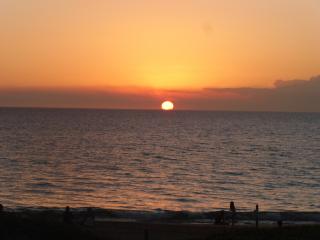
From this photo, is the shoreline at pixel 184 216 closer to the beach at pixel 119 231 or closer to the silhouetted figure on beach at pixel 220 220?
the silhouetted figure on beach at pixel 220 220

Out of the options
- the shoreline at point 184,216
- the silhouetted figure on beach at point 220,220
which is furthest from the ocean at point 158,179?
the silhouetted figure on beach at point 220,220

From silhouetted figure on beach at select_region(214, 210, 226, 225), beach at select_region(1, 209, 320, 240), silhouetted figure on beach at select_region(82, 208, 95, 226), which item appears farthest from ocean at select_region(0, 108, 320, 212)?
beach at select_region(1, 209, 320, 240)

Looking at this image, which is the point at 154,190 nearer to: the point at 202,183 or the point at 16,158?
the point at 202,183

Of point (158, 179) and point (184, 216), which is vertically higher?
point (158, 179)

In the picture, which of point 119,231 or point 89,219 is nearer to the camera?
point 119,231

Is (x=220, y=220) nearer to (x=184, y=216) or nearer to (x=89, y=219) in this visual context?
(x=184, y=216)

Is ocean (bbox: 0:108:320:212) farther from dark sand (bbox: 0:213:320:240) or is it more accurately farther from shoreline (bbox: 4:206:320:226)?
dark sand (bbox: 0:213:320:240)

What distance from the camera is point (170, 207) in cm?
3759

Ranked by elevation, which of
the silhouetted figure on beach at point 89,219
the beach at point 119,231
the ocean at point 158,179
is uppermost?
the ocean at point 158,179

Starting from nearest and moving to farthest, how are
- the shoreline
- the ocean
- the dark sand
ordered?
the dark sand < the shoreline < the ocean

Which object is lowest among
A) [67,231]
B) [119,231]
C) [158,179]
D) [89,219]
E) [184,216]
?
[119,231]

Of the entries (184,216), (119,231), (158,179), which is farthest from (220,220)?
(158,179)

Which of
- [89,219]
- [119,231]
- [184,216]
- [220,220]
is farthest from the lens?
[184,216]

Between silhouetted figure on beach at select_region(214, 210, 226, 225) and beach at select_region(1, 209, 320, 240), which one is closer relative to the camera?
beach at select_region(1, 209, 320, 240)
